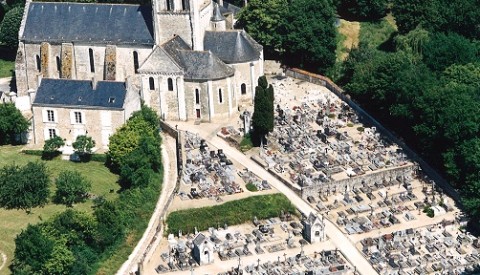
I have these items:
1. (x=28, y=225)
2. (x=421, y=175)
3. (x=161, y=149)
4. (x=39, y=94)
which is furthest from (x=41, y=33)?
(x=421, y=175)

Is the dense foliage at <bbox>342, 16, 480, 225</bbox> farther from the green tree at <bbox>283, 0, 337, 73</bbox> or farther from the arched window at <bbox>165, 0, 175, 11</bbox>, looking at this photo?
the arched window at <bbox>165, 0, 175, 11</bbox>

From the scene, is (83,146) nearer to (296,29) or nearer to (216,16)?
(216,16)

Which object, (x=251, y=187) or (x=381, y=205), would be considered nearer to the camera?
(x=251, y=187)

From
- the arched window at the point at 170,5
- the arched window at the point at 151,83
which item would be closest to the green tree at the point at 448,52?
the arched window at the point at 170,5

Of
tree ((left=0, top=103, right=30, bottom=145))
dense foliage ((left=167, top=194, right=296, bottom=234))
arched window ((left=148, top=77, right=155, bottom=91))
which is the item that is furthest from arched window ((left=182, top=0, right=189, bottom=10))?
dense foliage ((left=167, top=194, right=296, bottom=234))

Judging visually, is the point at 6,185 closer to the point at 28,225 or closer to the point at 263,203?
the point at 28,225

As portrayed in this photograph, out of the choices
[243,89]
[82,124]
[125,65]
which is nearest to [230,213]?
[82,124]

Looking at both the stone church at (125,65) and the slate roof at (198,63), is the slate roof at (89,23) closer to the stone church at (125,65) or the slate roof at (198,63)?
the stone church at (125,65)
